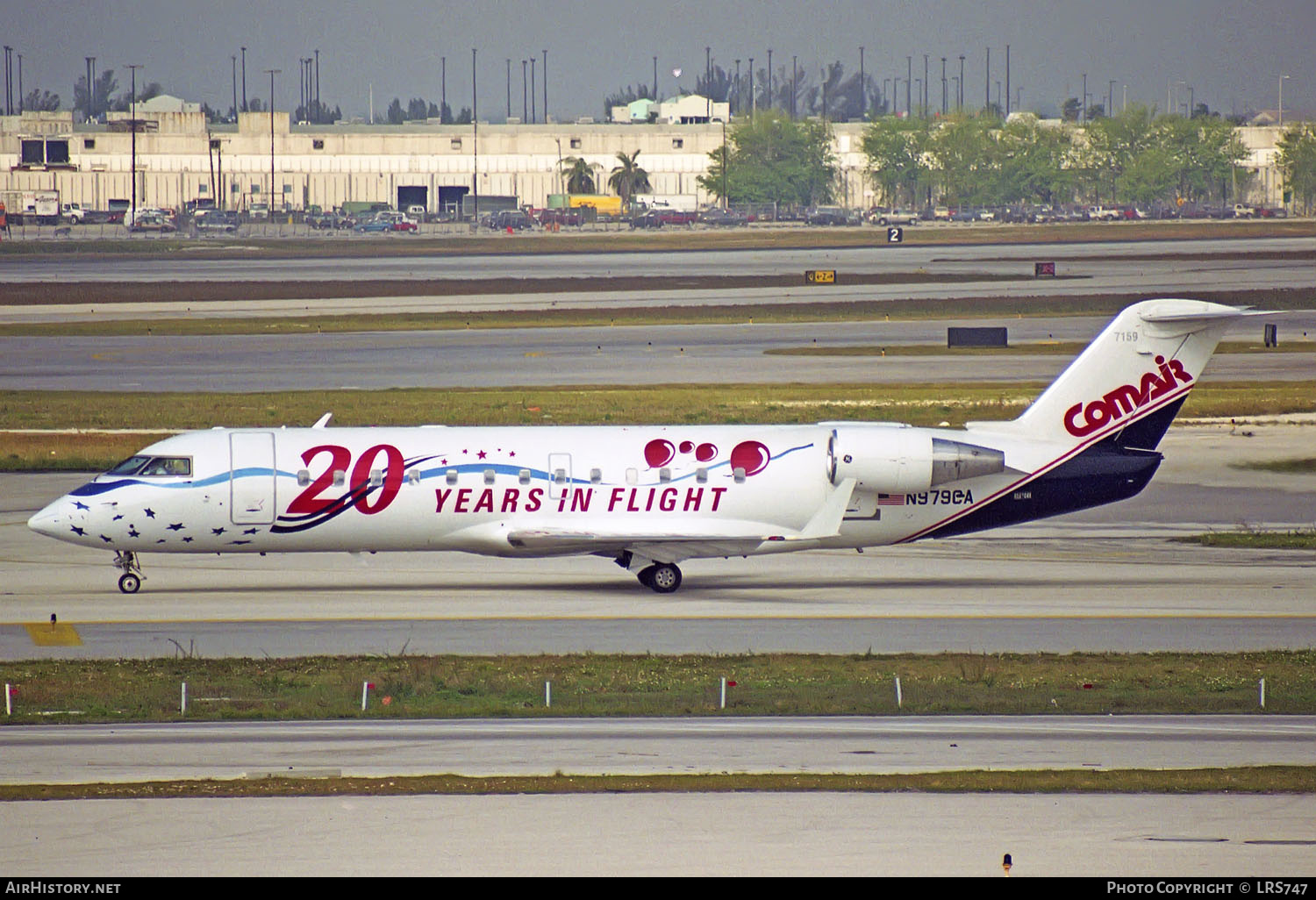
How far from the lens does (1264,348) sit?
82.6 metres

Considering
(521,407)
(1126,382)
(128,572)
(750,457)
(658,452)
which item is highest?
(1126,382)

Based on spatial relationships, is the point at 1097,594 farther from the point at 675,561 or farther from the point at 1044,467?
the point at 675,561

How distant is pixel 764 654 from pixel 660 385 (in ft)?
129

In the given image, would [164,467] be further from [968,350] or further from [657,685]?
[968,350]

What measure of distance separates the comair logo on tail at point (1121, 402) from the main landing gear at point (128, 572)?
69.5 feet

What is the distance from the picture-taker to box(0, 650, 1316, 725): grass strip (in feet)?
84.6

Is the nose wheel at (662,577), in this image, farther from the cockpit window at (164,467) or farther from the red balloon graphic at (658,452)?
the cockpit window at (164,467)

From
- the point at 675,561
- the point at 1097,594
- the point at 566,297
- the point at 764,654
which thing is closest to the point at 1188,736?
the point at 764,654

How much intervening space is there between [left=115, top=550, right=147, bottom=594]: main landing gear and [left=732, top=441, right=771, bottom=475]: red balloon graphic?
533 inches

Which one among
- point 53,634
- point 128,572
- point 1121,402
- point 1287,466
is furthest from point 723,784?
point 1287,466

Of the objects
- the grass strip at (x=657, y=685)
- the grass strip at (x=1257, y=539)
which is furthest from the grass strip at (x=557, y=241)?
the grass strip at (x=657, y=685)

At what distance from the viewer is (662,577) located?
3638cm

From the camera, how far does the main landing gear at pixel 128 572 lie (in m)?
36.2

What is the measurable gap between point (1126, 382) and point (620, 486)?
11.7 metres
